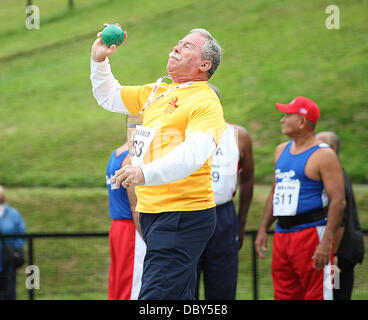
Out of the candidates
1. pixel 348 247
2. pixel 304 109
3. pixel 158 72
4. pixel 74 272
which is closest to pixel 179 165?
pixel 304 109

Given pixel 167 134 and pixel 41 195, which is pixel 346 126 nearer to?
pixel 41 195

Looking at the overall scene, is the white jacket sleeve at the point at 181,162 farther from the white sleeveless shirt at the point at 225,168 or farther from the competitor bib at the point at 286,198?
the competitor bib at the point at 286,198

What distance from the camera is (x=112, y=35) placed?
12.1 feet

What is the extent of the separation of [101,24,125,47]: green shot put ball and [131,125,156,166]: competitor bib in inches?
20.5

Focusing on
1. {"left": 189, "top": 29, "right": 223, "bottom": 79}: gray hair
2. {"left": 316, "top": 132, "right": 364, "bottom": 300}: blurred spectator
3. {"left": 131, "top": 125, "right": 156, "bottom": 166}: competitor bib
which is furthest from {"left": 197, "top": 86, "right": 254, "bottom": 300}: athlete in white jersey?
{"left": 131, "top": 125, "right": 156, "bottom": 166}: competitor bib

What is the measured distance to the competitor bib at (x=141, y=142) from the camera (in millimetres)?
3570

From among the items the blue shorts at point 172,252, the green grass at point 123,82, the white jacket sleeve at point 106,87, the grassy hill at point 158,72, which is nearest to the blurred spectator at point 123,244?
the white jacket sleeve at point 106,87

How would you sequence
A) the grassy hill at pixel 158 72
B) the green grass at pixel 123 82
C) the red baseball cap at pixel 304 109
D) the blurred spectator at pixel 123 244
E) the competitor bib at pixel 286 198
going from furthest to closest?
the grassy hill at pixel 158 72, the green grass at pixel 123 82, the red baseball cap at pixel 304 109, the competitor bib at pixel 286 198, the blurred spectator at pixel 123 244

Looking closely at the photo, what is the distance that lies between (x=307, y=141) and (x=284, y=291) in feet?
4.32

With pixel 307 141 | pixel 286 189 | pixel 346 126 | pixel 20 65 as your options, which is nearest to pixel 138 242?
pixel 286 189

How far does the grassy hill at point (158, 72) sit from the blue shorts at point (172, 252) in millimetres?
10138

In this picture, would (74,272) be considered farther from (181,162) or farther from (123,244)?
(181,162)

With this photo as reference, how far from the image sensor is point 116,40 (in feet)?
12.2

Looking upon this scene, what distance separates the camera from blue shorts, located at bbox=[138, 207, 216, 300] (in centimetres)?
346
